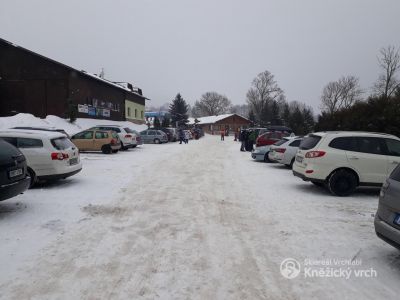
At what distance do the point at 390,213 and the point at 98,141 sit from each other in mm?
17873

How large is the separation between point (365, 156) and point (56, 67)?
1210 inches

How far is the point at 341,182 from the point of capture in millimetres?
8984

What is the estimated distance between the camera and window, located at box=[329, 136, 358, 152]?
9.07m

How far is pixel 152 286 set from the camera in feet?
12.8

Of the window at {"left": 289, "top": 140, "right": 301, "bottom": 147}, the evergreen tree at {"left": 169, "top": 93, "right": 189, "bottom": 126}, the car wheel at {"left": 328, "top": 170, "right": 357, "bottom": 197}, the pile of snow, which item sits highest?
the evergreen tree at {"left": 169, "top": 93, "right": 189, "bottom": 126}

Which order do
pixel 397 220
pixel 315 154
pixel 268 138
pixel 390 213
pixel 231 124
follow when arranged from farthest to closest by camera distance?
pixel 231 124
pixel 268 138
pixel 315 154
pixel 390 213
pixel 397 220

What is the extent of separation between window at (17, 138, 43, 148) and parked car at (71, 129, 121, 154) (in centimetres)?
1072

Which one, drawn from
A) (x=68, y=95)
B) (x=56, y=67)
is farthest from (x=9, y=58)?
(x=68, y=95)

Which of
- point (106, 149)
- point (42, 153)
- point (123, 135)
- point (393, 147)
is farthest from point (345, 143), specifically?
point (123, 135)

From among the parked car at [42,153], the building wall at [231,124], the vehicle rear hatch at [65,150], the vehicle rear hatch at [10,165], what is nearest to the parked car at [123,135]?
the vehicle rear hatch at [65,150]

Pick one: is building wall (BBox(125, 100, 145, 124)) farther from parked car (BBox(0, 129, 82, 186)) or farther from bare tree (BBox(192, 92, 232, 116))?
bare tree (BBox(192, 92, 232, 116))

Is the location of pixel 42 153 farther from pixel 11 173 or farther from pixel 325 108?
pixel 325 108

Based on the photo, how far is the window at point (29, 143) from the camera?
30.5 feet

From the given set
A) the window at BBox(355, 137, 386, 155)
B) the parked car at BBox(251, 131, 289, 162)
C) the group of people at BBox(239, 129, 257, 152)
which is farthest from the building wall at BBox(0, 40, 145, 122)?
the window at BBox(355, 137, 386, 155)
